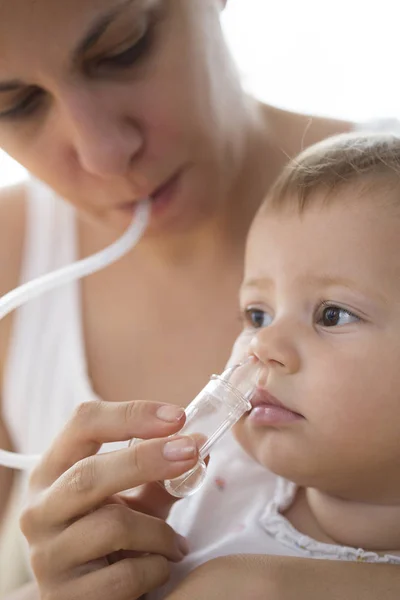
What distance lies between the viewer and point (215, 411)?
3.05 feet

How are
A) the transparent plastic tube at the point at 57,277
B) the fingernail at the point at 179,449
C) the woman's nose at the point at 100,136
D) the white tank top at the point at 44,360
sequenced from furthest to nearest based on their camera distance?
the white tank top at the point at 44,360, the transparent plastic tube at the point at 57,277, the woman's nose at the point at 100,136, the fingernail at the point at 179,449

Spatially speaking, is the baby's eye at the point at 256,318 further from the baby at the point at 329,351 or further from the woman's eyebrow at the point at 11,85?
the woman's eyebrow at the point at 11,85

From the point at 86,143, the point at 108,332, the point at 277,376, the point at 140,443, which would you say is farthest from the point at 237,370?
the point at 108,332

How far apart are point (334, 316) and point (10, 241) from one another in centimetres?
94

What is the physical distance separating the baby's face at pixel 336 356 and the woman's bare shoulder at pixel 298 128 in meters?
0.56

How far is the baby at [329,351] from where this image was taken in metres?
0.89

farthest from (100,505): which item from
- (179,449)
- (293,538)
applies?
(293,538)

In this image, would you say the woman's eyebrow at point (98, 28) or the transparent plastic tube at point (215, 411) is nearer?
the transparent plastic tube at point (215, 411)

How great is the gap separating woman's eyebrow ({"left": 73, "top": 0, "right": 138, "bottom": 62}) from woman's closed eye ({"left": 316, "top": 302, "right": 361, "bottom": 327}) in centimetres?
47

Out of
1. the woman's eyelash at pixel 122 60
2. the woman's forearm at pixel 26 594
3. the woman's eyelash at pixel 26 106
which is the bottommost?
Result: the woman's forearm at pixel 26 594

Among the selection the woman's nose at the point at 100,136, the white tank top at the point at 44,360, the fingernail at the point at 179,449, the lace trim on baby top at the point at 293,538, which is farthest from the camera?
the white tank top at the point at 44,360

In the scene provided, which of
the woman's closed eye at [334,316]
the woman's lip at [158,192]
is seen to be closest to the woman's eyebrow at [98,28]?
the woman's lip at [158,192]

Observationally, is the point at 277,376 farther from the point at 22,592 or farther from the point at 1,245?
the point at 1,245

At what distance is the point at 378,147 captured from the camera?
995 millimetres
